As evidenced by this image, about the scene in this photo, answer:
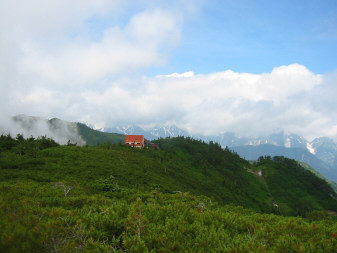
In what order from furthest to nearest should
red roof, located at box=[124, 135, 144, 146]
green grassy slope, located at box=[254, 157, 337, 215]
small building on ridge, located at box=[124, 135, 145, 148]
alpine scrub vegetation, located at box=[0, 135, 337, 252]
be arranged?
red roof, located at box=[124, 135, 144, 146] → small building on ridge, located at box=[124, 135, 145, 148] → green grassy slope, located at box=[254, 157, 337, 215] → alpine scrub vegetation, located at box=[0, 135, 337, 252]

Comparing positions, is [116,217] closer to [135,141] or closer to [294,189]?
[135,141]

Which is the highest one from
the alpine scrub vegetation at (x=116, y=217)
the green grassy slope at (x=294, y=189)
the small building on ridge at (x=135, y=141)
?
the small building on ridge at (x=135, y=141)

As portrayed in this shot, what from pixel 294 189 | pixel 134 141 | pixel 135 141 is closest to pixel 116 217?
pixel 135 141

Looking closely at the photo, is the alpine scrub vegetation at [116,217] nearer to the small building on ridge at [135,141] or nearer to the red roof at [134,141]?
the small building on ridge at [135,141]

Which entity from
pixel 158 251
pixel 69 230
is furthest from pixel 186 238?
pixel 69 230

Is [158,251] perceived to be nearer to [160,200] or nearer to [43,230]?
[43,230]

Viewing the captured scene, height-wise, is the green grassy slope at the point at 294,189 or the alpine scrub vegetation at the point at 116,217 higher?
the alpine scrub vegetation at the point at 116,217

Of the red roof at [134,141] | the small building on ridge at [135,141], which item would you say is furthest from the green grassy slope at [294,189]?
the red roof at [134,141]

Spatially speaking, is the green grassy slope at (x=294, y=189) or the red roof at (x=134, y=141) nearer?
the green grassy slope at (x=294, y=189)

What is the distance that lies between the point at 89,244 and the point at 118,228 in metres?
2.63

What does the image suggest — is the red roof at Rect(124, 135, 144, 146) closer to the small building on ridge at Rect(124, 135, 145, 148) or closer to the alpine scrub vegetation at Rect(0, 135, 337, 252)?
the small building on ridge at Rect(124, 135, 145, 148)

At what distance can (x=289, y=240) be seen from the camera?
7.49m

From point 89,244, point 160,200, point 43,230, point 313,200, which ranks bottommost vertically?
point 313,200

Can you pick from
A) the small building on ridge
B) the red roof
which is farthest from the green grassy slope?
the red roof
